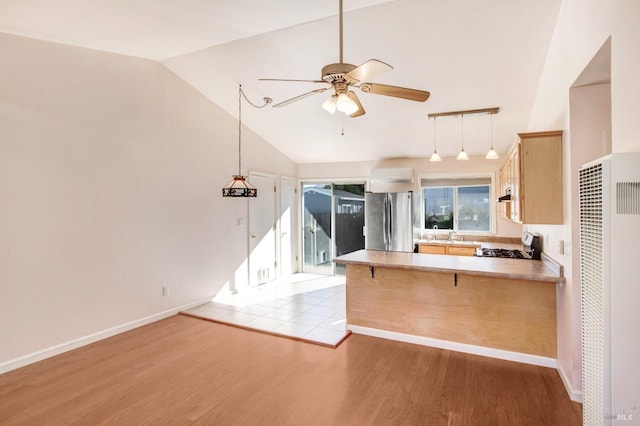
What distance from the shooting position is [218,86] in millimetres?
4352

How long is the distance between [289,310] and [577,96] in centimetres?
379

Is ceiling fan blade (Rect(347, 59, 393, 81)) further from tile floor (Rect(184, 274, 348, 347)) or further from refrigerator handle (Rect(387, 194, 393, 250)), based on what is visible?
refrigerator handle (Rect(387, 194, 393, 250))

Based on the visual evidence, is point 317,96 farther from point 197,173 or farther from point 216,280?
point 216,280

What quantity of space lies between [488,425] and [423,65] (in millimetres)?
3129

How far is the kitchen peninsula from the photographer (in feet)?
9.36

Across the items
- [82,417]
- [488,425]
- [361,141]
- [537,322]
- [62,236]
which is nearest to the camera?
[488,425]

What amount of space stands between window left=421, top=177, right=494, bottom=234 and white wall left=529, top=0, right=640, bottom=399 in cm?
251

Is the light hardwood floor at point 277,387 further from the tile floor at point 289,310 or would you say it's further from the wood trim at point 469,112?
the wood trim at point 469,112

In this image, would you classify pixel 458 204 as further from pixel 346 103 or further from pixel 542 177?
pixel 346 103

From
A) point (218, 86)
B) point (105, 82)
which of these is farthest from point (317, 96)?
point (105, 82)

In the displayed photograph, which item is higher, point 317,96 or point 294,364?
point 317,96

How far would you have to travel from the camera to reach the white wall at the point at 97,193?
287 cm

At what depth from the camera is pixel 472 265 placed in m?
3.07

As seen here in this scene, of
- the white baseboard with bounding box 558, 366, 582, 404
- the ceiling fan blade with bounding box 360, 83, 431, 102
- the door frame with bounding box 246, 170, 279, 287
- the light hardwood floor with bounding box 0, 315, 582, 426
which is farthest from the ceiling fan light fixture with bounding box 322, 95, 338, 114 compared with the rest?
the door frame with bounding box 246, 170, 279, 287
